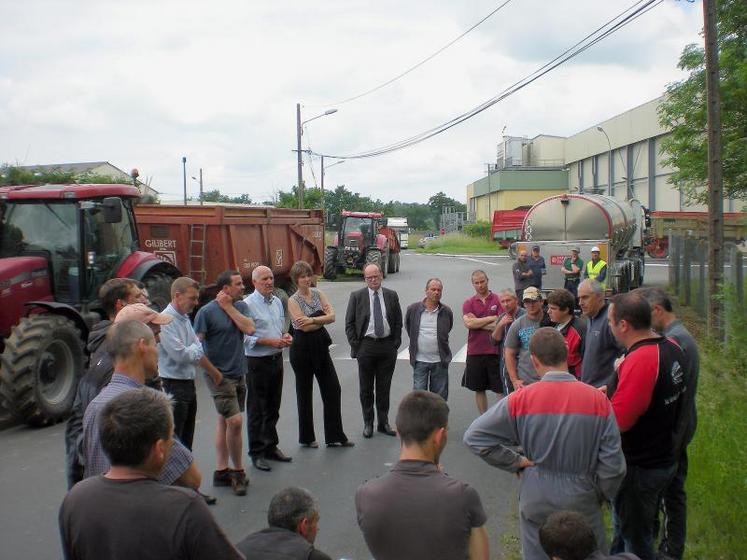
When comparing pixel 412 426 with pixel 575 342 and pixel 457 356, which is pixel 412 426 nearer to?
pixel 575 342

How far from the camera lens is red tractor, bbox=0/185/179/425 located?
346 inches

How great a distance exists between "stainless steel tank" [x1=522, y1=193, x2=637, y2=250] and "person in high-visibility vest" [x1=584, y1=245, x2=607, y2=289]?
4.34 feet

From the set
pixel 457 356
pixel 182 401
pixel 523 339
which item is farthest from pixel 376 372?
pixel 457 356

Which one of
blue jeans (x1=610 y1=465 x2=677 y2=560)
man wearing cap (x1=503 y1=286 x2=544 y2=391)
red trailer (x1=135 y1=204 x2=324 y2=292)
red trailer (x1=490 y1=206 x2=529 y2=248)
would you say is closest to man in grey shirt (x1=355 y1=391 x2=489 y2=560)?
blue jeans (x1=610 y1=465 x2=677 y2=560)

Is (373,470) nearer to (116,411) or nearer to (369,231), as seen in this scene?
(116,411)

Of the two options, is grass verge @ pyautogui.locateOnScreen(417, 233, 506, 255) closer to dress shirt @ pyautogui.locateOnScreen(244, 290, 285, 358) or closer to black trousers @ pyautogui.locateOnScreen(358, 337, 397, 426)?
black trousers @ pyautogui.locateOnScreen(358, 337, 397, 426)

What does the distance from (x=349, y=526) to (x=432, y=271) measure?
32.5 metres

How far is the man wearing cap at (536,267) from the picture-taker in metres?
18.4

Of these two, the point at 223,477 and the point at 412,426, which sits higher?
the point at 412,426

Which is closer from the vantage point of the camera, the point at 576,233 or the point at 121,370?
the point at 121,370

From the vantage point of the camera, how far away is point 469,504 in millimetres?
3072

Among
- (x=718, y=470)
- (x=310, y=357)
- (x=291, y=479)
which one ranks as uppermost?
(x=310, y=357)

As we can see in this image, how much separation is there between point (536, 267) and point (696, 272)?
399cm

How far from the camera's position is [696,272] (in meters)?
19.0
